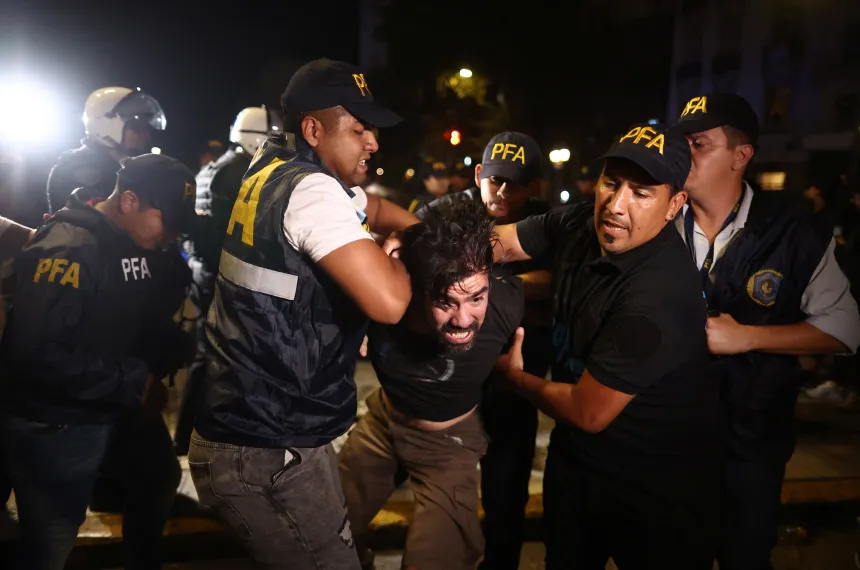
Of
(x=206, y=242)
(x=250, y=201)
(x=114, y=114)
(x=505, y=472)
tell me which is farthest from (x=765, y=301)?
(x=114, y=114)

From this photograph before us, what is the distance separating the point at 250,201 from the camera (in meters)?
1.90

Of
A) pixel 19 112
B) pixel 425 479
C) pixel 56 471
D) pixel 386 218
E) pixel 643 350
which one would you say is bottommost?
pixel 425 479

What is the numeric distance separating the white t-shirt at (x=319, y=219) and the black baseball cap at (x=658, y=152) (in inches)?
43.0

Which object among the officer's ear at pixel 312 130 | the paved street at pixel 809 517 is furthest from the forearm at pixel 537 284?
the paved street at pixel 809 517

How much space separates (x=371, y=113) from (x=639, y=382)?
55.1 inches

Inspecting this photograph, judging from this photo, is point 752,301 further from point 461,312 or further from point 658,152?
point 461,312

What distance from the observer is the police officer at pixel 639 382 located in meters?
2.02

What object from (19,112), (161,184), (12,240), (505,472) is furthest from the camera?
(19,112)

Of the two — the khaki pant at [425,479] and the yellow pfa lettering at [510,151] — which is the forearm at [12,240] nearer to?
the khaki pant at [425,479]

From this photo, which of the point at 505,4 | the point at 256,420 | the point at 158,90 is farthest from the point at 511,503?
the point at 158,90

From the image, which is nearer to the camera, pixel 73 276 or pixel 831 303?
pixel 73 276

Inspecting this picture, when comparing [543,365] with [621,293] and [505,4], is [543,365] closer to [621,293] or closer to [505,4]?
[621,293]

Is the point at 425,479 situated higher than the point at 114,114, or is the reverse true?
the point at 114,114

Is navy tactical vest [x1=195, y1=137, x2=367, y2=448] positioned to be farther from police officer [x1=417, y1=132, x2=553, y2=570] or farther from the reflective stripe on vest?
police officer [x1=417, y1=132, x2=553, y2=570]
